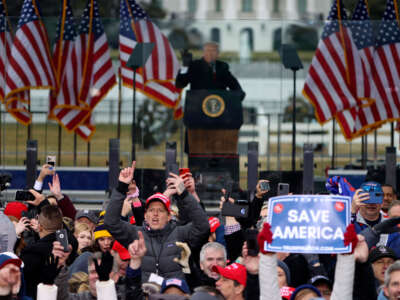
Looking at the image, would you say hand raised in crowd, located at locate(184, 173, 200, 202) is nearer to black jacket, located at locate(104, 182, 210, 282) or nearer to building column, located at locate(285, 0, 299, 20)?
black jacket, located at locate(104, 182, 210, 282)

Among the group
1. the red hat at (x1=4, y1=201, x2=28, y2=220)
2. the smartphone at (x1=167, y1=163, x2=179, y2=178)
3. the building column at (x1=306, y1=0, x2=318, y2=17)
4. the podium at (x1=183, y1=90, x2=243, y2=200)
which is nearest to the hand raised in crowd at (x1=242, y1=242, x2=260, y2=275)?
the red hat at (x1=4, y1=201, x2=28, y2=220)

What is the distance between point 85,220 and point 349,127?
7.09 m

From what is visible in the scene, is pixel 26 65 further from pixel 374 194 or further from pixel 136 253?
pixel 136 253

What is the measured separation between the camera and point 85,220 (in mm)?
9492

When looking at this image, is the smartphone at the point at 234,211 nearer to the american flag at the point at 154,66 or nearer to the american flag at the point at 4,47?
the american flag at the point at 154,66

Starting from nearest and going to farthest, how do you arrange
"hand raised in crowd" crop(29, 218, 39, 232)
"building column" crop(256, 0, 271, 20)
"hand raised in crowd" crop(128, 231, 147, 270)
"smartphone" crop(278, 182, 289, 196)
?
"hand raised in crowd" crop(128, 231, 147, 270)
"hand raised in crowd" crop(29, 218, 39, 232)
"smartphone" crop(278, 182, 289, 196)
"building column" crop(256, 0, 271, 20)

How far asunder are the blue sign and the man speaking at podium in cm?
887

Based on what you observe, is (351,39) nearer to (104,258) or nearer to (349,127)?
(349,127)

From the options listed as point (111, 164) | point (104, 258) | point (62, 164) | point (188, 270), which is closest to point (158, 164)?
point (111, 164)

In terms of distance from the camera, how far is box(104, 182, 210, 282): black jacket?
25.8 feet

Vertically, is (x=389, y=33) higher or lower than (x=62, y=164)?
higher

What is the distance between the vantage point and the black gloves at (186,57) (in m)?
15.0

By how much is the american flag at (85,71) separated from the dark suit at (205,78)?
1.31m

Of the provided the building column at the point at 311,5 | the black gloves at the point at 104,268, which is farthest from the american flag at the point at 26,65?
the building column at the point at 311,5
